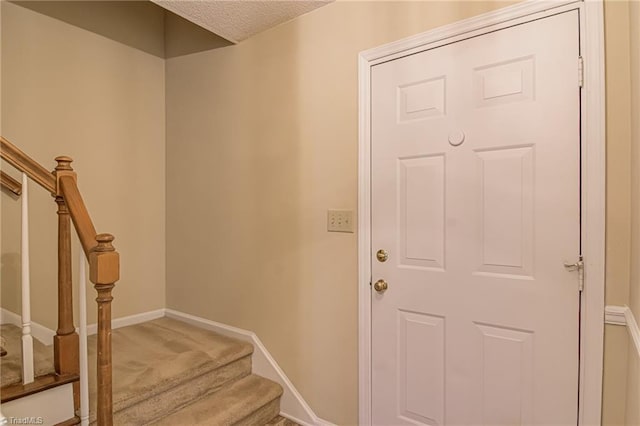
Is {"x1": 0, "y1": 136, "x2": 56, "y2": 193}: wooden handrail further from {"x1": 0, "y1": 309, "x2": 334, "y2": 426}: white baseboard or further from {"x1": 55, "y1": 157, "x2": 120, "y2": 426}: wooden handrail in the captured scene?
{"x1": 0, "y1": 309, "x2": 334, "y2": 426}: white baseboard

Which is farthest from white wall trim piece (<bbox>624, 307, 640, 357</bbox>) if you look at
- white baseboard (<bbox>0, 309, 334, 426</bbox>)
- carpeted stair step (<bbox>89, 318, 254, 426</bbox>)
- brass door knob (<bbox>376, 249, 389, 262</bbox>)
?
carpeted stair step (<bbox>89, 318, 254, 426</bbox>)

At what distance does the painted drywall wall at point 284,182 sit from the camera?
1.96 meters

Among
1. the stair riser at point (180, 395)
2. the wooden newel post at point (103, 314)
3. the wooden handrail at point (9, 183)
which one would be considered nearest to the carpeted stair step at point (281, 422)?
the stair riser at point (180, 395)

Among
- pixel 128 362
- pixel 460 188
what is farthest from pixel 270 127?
pixel 128 362

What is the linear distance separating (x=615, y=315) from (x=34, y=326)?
3101 mm

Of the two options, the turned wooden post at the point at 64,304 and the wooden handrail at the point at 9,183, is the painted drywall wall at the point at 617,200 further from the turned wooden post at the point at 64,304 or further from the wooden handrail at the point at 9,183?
the wooden handrail at the point at 9,183

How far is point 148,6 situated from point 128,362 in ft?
8.84

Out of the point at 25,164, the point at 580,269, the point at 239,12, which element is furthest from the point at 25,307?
the point at 580,269

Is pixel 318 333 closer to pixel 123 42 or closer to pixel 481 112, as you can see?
pixel 481 112

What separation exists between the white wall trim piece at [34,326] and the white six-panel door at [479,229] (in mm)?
2107

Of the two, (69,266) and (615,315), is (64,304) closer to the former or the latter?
(69,266)

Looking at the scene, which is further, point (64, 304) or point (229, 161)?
point (229, 161)

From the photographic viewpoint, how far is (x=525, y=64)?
1471 millimetres

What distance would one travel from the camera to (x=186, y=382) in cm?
199
